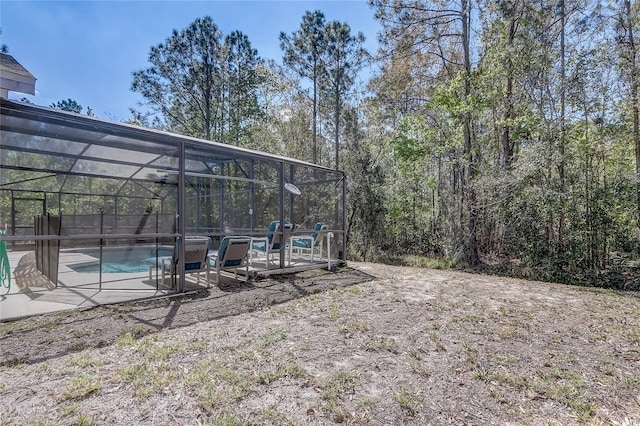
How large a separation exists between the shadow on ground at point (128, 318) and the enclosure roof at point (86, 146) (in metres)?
2.30

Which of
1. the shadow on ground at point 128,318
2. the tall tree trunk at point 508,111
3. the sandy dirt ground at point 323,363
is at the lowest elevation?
the sandy dirt ground at point 323,363

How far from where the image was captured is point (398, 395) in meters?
2.38

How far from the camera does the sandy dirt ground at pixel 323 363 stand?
7.07ft

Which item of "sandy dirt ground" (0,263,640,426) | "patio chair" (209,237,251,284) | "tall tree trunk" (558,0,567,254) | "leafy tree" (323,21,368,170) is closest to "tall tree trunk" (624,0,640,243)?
"tall tree trunk" (558,0,567,254)

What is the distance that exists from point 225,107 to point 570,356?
1549cm

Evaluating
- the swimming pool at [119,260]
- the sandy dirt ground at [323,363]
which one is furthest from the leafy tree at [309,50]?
the sandy dirt ground at [323,363]

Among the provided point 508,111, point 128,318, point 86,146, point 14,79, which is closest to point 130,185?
point 86,146

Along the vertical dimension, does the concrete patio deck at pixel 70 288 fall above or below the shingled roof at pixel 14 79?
below

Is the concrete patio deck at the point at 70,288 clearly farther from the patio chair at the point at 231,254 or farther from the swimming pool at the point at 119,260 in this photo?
the patio chair at the point at 231,254

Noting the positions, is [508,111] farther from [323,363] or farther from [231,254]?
[323,363]

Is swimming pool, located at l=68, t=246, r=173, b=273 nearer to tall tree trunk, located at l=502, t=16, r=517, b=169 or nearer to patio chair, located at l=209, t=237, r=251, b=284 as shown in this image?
patio chair, located at l=209, t=237, r=251, b=284

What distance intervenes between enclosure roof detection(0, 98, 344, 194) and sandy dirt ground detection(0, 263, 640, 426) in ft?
8.11

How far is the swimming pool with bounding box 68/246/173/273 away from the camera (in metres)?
6.71

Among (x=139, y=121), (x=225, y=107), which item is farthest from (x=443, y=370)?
(x=139, y=121)
